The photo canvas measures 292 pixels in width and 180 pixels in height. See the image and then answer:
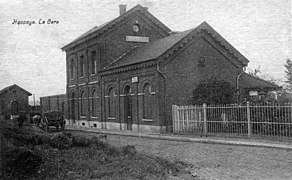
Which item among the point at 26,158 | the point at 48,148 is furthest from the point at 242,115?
the point at 26,158

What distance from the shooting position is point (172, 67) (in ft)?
75.4

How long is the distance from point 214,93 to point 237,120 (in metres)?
4.32

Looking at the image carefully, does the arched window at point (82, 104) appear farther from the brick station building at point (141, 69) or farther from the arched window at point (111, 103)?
the arched window at point (111, 103)

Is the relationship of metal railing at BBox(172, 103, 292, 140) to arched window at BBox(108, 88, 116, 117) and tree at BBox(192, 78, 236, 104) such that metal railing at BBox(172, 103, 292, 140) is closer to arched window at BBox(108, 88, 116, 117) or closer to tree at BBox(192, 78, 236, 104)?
tree at BBox(192, 78, 236, 104)

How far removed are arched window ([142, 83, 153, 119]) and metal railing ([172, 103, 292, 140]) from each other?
9.11 ft

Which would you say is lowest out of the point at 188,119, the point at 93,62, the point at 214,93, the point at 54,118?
the point at 54,118

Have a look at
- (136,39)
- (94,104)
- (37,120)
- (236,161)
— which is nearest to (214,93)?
(236,161)

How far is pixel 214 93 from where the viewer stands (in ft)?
70.2

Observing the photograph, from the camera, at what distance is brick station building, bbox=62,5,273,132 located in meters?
22.9

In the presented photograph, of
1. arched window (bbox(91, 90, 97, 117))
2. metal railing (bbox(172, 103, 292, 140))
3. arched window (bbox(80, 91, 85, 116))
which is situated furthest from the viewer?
arched window (bbox(80, 91, 85, 116))

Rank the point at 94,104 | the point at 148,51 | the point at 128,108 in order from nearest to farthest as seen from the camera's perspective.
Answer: the point at 148,51, the point at 128,108, the point at 94,104

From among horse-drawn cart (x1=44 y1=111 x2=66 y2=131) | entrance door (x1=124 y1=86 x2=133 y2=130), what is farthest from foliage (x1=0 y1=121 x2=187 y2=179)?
horse-drawn cart (x1=44 y1=111 x2=66 y2=131)

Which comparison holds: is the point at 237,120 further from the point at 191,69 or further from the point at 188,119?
the point at 191,69

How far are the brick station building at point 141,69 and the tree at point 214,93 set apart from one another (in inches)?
65.1
